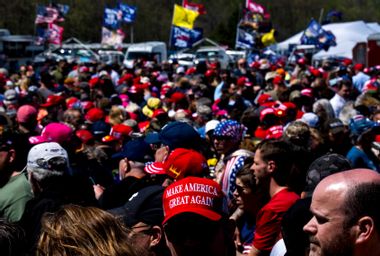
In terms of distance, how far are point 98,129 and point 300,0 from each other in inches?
2427

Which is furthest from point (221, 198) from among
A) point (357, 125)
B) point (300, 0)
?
point (300, 0)

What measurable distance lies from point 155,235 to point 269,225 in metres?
1.09

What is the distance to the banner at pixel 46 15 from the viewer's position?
1319 inches

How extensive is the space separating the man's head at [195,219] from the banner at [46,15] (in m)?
31.2

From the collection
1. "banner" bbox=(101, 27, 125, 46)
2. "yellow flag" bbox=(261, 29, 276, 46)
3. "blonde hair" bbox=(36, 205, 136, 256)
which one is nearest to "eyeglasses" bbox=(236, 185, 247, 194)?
"blonde hair" bbox=(36, 205, 136, 256)

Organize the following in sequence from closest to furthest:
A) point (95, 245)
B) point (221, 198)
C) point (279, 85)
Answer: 1. point (95, 245)
2. point (221, 198)
3. point (279, 85)

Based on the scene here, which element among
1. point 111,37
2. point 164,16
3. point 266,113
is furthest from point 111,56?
point 266,113

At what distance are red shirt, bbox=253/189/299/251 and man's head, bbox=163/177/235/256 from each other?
3.61 ft

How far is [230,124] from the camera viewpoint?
672cm

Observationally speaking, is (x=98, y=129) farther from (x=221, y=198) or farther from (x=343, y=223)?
(x=343, y=223)

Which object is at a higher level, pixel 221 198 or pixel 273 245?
pixel 221 198

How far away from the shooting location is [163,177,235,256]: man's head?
10.3 feet

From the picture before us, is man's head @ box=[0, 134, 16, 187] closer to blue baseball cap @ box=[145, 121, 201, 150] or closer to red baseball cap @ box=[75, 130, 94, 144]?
blue baseball cap @ box=[145, 121, 201, 150]

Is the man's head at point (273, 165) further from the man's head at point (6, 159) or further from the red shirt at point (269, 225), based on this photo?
the man's head at point (6, 159)
